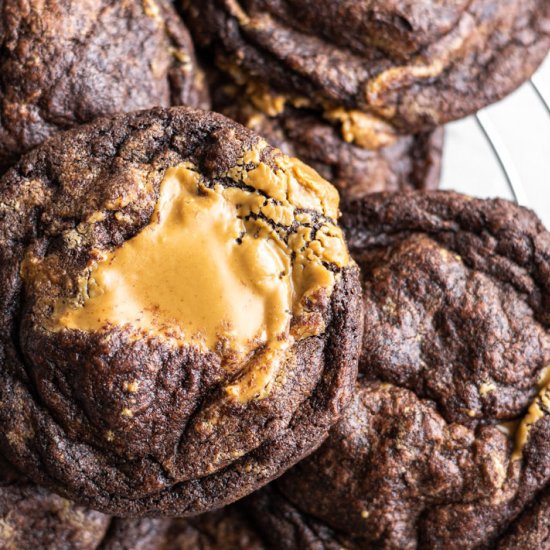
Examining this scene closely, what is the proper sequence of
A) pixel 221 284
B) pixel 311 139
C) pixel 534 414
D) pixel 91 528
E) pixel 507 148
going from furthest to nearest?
pixel 507 148, pixel 311 139, pixel 91 528, pixel 534 414, pixel 221 284

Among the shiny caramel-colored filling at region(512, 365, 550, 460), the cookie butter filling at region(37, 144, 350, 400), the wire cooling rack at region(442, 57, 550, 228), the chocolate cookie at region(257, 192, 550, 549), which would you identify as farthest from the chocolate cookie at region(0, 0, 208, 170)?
the wire cooling rack at region(442, 57, 550, 228)

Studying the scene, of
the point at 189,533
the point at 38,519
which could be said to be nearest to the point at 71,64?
the point at 38,519

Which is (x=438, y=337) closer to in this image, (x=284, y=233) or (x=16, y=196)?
(x=284, y=233)

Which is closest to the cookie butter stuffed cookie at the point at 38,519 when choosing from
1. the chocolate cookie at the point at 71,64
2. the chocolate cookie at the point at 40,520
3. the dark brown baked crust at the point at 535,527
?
the chocolate cookie at the point at 40,520

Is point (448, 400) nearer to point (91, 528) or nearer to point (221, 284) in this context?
point (221, 284)

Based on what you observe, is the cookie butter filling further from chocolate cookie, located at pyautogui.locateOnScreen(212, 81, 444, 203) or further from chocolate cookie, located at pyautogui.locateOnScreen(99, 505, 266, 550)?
chocolate cookie, located at pyautogui.locateOnScreen(99, 505, 266, 550)

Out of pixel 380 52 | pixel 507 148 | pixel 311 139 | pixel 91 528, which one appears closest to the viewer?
pixel 91 528
